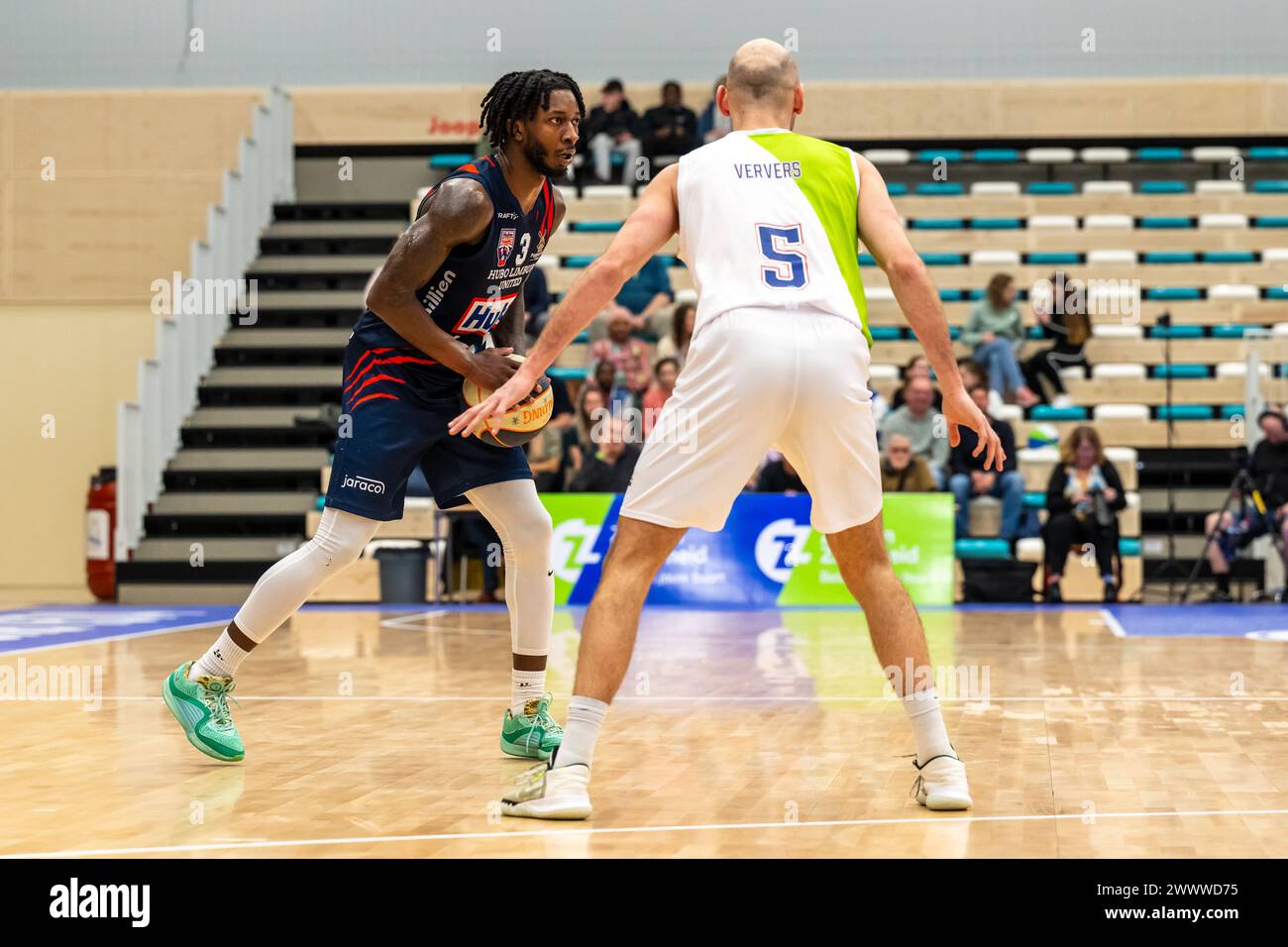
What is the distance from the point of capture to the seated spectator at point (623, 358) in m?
12.4

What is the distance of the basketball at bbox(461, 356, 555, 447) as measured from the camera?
14.0ft

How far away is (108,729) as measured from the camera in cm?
508

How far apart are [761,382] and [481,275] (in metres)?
1.20

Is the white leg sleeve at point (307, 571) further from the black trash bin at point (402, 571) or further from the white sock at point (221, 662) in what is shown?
the black trash bin at point (402, 571)

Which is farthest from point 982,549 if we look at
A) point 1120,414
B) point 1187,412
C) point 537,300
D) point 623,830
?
point 623,830

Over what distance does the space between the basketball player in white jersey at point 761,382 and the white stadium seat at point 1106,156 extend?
13.9 metres

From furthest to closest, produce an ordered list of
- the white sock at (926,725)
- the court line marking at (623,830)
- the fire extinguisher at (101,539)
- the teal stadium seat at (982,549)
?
the fire extinguisher at (101,539) → the teal stadium seat at (982,549) → the white sock at (926,725) → the court line marking at (623,830)

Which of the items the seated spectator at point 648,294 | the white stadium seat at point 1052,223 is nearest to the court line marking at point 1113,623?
the seated spectator at point 648,294

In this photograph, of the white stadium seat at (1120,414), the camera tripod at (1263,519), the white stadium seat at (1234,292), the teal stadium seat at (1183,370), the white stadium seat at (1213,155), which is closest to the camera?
the camera tripod at (1263,519)

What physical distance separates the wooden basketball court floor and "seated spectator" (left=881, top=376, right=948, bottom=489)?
12.7ft

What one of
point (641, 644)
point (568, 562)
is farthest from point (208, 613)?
point (641, 644)

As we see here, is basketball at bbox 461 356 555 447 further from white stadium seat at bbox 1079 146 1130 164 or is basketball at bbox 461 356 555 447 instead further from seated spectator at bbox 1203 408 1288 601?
white stadium seat at bbox 1079 146 1130 164
